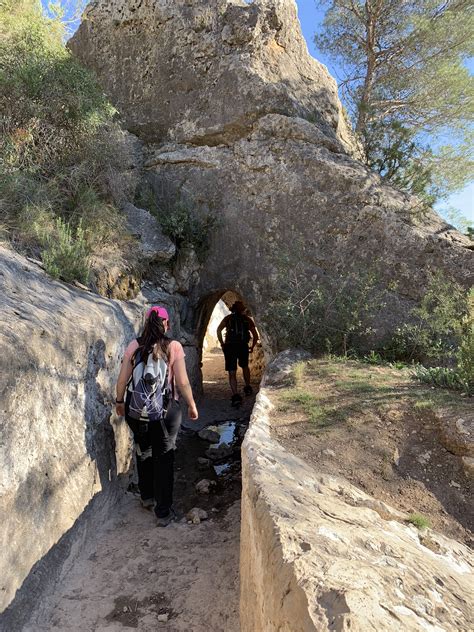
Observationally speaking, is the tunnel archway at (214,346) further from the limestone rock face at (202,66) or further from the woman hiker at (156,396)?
the woman hiker at (156,396)

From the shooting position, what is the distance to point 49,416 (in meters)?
3.04

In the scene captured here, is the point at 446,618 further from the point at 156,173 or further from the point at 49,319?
the point at 156,173

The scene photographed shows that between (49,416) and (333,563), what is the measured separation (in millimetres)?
2230

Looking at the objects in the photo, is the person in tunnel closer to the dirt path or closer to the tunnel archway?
the tunnel archway

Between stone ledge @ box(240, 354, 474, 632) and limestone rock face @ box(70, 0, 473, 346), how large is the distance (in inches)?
173

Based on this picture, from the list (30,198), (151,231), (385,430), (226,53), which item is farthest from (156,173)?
(385,430)

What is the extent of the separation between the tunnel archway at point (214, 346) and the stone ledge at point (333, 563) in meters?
5.08

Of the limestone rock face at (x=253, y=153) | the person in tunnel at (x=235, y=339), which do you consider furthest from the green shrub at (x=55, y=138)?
the person in tunnel at (x=235, y=339)

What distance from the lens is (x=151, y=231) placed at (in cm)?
707

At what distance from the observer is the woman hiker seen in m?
3.51

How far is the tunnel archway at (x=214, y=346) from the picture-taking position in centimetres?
823

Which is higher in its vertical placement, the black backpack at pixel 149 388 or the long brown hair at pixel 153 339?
the long brown hair at pixel 153 339

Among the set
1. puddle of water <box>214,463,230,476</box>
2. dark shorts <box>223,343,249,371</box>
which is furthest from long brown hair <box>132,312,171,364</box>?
dark shorts <box>223,343,249,371</box>

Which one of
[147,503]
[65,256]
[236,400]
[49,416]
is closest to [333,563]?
[49,416]
